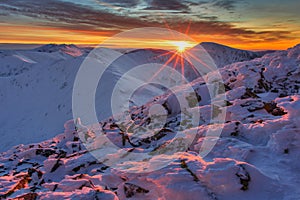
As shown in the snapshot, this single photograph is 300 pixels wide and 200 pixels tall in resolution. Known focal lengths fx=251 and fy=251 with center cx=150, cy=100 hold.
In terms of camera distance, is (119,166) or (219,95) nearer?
(119,166)

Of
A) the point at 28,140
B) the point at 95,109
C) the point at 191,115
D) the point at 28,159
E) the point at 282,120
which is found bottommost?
the point at 28,140

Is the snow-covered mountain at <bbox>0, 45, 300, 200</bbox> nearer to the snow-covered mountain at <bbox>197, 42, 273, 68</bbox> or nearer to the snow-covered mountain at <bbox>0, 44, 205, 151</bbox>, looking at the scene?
the snow-covered mountain at <bbox>0, 44, 205, 151</bbox>

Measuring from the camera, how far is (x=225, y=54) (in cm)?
13775

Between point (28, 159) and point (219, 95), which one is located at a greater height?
point (219, 95)

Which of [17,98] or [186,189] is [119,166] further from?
[17,98]

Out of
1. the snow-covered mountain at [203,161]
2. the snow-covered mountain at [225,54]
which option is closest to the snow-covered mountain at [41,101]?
the snow-covered mountain at [203,161]

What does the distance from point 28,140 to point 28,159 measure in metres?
22.6

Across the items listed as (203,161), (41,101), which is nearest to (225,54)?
(41,101)

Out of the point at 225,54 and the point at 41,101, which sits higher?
the point at 225,54

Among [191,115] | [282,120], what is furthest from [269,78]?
[282,120]

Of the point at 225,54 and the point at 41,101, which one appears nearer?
the point at 41,101

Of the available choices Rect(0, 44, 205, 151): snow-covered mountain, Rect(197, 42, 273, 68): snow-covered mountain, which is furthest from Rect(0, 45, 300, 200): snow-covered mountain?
Rect(197, 42, 273, 68): snow-covered mountain

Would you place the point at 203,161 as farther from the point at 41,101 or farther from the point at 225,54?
the point at 225,54

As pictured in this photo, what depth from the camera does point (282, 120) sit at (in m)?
8.22
